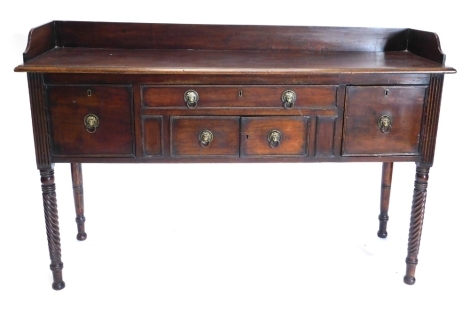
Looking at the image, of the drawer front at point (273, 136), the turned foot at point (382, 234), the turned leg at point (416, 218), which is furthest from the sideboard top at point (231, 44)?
the turned foot at point (382, 234)

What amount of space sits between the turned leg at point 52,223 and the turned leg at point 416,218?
1.82m

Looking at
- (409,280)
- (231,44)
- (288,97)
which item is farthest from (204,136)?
(409,280)

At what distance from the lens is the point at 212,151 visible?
2.72 m

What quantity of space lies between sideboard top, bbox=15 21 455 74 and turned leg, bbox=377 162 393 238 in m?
0.71

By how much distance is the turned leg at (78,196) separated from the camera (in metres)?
3.39

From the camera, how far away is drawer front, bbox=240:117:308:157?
2.68 meters

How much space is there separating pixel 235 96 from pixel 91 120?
0.67m

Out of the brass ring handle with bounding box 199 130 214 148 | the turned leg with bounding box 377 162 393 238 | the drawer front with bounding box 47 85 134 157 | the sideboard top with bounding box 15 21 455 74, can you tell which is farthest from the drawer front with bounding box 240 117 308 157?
the turned leg with bounding box 377 162 393 238

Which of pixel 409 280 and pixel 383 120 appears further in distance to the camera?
pixel 409 280

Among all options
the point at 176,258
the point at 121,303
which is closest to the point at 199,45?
the point at 176,258

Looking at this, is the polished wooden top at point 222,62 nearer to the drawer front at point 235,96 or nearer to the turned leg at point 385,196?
the drawer front at point 235,96

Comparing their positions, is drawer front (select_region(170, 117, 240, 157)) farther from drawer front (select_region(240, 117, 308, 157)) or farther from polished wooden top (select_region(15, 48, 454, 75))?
polished wooden top (select_region(15, 48, 454, 75))

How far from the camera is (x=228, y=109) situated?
265 centimetres

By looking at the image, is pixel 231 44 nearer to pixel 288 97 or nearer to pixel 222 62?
pixel 222 62
